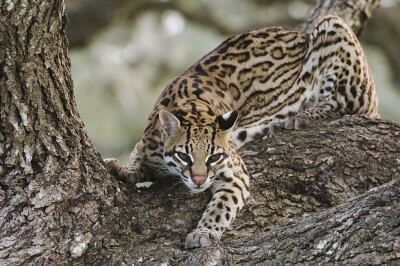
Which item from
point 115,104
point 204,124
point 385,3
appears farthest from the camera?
point 115,104

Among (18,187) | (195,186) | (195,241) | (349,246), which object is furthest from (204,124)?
(349,246)

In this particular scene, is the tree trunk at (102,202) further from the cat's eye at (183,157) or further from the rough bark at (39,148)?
the cat's eye at (183,157)

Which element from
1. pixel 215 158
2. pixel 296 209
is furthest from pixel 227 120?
pixel 296 209

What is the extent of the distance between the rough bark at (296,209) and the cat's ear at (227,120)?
43 centimetres

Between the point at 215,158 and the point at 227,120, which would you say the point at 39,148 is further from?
the point at 227,120

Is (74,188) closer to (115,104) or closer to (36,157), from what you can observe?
(36,157)

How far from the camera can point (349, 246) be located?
377 centimetres

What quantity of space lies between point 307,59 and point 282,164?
1.79 meters

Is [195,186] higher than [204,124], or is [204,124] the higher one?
[204,124]

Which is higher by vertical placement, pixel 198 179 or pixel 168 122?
pixel 168 122

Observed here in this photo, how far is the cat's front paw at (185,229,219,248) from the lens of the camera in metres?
4.63

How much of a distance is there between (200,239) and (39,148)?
122 centimetres

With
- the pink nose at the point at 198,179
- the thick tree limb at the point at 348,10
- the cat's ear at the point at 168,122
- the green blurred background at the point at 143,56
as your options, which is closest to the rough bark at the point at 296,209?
the pink nose at the point at 198,179

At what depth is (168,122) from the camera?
18.0 ft
